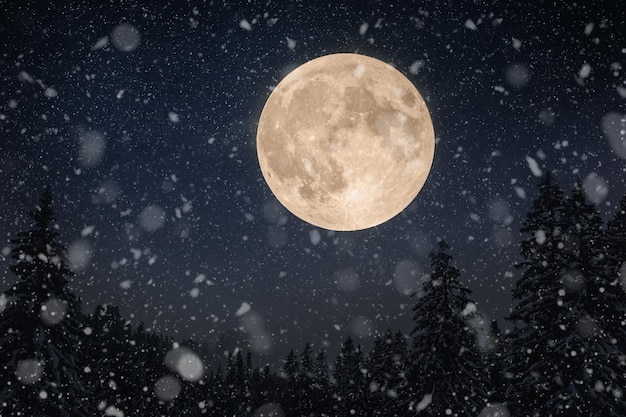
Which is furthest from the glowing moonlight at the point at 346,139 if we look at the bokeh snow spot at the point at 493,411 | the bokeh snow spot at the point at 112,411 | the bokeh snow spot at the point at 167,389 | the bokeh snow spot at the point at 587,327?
the bokeh snow spot at the point at 167,389

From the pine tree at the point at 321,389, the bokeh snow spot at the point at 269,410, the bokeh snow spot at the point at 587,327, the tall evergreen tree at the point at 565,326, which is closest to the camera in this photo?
the tall evergreen tree at the point at 565,326

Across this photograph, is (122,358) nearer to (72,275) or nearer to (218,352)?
(72,275)

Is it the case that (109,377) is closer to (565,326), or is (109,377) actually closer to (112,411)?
(112,411)

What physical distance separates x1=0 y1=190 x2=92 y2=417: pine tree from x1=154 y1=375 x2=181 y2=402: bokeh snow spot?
23.9 m

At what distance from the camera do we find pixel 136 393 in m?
35.1

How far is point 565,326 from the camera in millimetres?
13602

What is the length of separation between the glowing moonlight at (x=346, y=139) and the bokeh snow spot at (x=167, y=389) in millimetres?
35676

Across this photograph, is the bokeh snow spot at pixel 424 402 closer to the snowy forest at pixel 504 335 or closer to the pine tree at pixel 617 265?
the snowy forest at pixel 504 335

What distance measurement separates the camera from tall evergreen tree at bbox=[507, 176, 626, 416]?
12586 millimetres

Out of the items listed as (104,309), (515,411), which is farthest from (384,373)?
(104,309)

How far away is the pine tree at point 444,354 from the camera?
17109mm

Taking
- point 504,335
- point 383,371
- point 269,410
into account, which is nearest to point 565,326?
point 504,335

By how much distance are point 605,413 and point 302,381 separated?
86.4 ft

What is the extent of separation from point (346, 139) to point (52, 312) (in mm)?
14534
